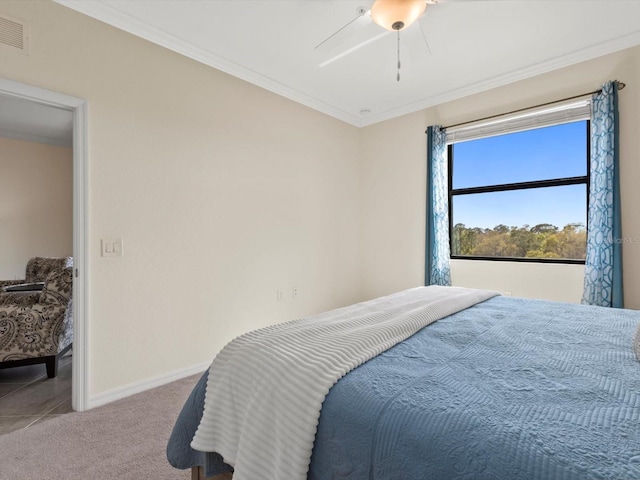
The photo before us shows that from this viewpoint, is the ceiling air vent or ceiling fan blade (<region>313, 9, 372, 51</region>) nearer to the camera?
the ceiling air vent

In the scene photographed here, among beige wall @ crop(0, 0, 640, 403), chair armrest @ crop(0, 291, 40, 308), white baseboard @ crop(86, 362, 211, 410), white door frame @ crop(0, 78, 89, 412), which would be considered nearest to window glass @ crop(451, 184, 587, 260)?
beige wall @ crop(0, 0, 640, 403)

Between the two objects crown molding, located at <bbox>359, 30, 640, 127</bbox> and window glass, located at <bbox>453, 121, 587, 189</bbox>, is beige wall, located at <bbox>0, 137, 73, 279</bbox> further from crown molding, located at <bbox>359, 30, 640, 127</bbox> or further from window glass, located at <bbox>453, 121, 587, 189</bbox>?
window glass, located at <bbox>453, 121, 587, 189</bbox>

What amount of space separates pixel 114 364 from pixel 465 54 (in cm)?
357

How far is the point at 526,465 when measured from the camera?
25.3 inches

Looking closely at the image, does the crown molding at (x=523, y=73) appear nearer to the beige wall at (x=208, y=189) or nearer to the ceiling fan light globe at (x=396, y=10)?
the beige wall at (x=208, y=189)

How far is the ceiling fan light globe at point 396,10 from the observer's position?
1.96 metres

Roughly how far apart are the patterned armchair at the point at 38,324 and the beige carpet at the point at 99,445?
809 millimetres

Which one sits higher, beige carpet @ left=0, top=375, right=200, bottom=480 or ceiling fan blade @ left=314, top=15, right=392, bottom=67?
ceiling fan blade @ left=314, top=15, right=392, bottom=67

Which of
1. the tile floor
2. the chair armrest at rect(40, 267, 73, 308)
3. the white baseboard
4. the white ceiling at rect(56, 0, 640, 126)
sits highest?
the white ceiling at rect(56, 0, 640, 126)

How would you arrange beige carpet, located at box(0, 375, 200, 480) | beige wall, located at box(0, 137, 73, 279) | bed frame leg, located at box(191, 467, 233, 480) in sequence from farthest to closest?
1. beige wall, located at box(0, 137, 73, 279)
2. beige carpet, located at box(0, 375, 200, 480)
3. bed frame leg, located at box(191, 467, 233, 480)

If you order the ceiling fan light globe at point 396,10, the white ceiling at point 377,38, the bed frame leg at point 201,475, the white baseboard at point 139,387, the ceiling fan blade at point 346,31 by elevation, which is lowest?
the white baseboard at point 139,387

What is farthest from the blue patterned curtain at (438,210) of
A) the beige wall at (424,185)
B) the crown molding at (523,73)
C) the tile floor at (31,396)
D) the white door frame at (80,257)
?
the tile floor at (31,396)

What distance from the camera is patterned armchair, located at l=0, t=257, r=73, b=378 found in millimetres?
2512

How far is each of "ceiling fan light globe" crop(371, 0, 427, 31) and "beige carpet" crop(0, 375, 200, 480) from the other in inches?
106
